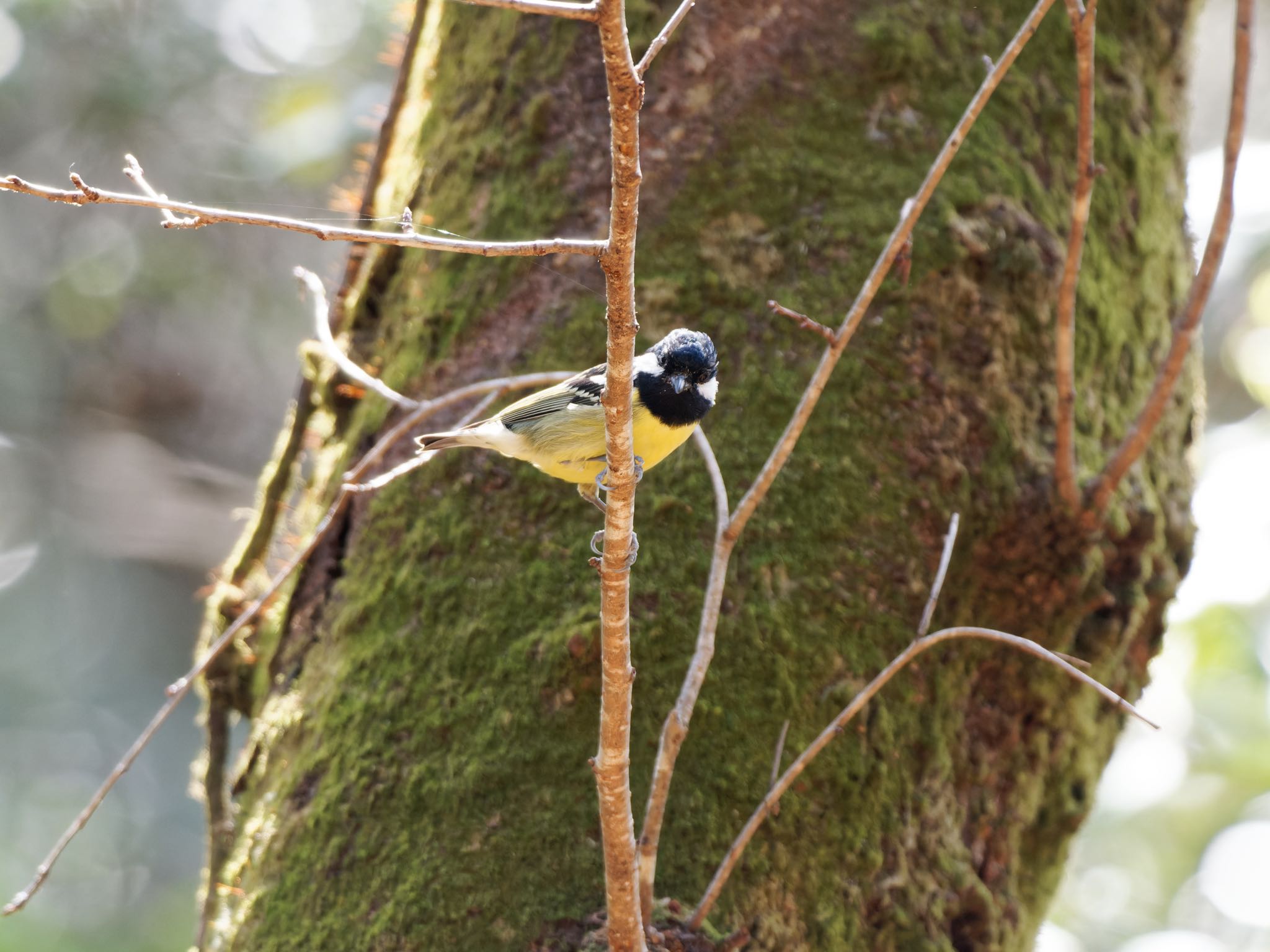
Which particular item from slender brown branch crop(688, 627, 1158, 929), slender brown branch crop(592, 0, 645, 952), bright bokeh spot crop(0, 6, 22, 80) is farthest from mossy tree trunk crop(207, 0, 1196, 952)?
bright bokeh spot crop(0, 6, 22, 80)

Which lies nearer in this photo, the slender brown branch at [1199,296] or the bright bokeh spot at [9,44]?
the slender brown branch at [1199,296]

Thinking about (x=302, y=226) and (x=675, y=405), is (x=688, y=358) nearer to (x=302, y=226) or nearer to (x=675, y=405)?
(x=675, y=405)

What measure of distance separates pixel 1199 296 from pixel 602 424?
1.48m

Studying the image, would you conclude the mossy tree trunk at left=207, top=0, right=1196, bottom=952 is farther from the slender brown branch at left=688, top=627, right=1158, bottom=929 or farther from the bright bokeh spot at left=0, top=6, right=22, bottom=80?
the bright bokeh spot at left=0, top=6, right=22, bottom=80

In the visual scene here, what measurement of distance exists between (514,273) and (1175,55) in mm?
2274

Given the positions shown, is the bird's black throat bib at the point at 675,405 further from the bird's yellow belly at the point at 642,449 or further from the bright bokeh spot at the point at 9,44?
the bright bokeh spot at the point at 9,44

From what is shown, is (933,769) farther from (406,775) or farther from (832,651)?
(406,775)

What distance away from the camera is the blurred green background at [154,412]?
7.55 meters

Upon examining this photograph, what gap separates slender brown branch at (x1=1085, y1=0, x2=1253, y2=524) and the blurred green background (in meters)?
4.61

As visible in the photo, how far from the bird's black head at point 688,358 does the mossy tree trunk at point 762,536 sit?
0.15m

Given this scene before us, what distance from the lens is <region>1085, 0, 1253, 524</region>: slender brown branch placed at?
251cm

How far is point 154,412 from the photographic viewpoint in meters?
9.73

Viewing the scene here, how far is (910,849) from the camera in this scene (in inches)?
94.1

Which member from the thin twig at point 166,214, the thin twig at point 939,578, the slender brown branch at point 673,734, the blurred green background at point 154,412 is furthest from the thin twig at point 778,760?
the blurred green background at point 154,412
